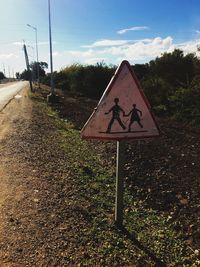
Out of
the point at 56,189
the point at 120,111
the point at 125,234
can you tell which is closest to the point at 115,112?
the point at 120,111

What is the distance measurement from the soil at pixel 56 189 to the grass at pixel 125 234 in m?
0.13

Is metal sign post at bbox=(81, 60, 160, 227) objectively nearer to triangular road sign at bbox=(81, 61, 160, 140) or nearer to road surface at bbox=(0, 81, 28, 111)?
triangular road sign at bbox=(81, 61, 160, 140)

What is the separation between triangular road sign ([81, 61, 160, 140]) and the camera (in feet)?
12.5

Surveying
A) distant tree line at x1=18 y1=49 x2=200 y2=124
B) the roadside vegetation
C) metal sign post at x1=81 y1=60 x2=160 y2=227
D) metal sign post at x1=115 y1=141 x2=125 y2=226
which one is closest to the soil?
metal sign post at x1=115 y1=141 x2=125 y2=226

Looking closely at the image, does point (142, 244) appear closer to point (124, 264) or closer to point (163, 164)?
point (124, 264)

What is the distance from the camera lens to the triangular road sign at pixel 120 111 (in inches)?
150

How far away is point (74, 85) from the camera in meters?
38.2

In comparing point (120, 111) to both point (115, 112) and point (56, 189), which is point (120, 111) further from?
point (56, 189)

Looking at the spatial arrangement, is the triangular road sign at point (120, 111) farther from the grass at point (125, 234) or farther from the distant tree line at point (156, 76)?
the distant tree line at point (156, 76)

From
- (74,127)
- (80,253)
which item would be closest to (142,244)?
(80,253)

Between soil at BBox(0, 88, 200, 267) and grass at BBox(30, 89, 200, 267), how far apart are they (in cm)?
13

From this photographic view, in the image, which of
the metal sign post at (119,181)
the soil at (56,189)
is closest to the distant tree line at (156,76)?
the soil at (56,189)

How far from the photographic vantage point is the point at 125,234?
14.5 ft

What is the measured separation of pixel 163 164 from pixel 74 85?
31897mm
